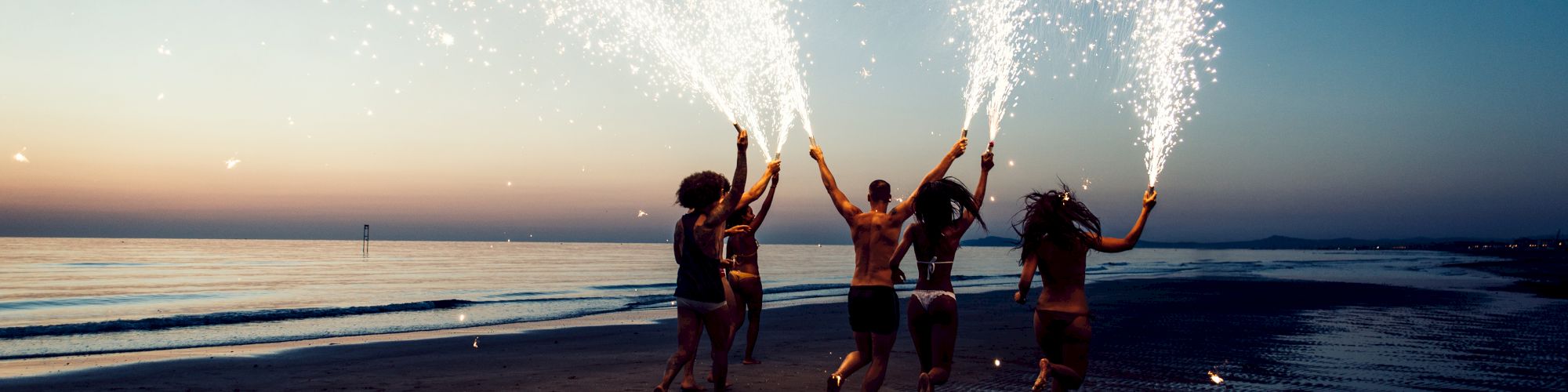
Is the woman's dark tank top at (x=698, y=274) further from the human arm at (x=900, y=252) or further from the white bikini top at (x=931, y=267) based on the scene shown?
the white bikini top at (x=931, y=267)

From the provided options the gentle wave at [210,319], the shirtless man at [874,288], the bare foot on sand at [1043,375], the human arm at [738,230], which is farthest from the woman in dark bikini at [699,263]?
the gentle wave at [210,319]

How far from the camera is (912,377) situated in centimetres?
952

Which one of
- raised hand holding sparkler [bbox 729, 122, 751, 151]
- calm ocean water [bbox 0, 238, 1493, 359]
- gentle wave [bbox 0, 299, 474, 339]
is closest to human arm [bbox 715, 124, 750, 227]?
raised hand holding sparkler [bbox 729, 122, 751, 151]

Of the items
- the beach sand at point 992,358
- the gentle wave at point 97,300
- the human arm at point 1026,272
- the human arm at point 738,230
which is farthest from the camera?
the gentle wave at point 97,300

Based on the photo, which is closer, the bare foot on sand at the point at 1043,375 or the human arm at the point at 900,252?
the bare foot on sand at the point at 1043,375

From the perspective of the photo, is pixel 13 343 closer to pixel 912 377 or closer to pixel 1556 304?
pixel 912 377

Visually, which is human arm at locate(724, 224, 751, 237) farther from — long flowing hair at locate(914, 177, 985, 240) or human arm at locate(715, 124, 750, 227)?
long flowing hair at locate(914, 177, 985, 240)

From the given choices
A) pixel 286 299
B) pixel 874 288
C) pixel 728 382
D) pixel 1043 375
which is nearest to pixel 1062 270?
pixel 1043 375

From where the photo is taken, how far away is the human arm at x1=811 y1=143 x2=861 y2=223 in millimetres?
7203

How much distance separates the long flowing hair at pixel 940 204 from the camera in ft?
A: 21.9


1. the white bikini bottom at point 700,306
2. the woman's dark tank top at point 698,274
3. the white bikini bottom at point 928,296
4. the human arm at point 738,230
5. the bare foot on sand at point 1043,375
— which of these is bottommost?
the bare foot on sand at point 1043,375

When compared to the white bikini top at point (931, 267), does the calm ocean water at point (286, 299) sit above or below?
below

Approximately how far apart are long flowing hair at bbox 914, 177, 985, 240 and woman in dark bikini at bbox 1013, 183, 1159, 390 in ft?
1.62

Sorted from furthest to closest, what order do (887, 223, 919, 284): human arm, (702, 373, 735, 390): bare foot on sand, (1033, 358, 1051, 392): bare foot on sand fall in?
(702, 373, 735, 390): bare foot on sand < (887, 223, 919, 284): human arm < (1033, 358, 1051, 392): bare foot on sand
